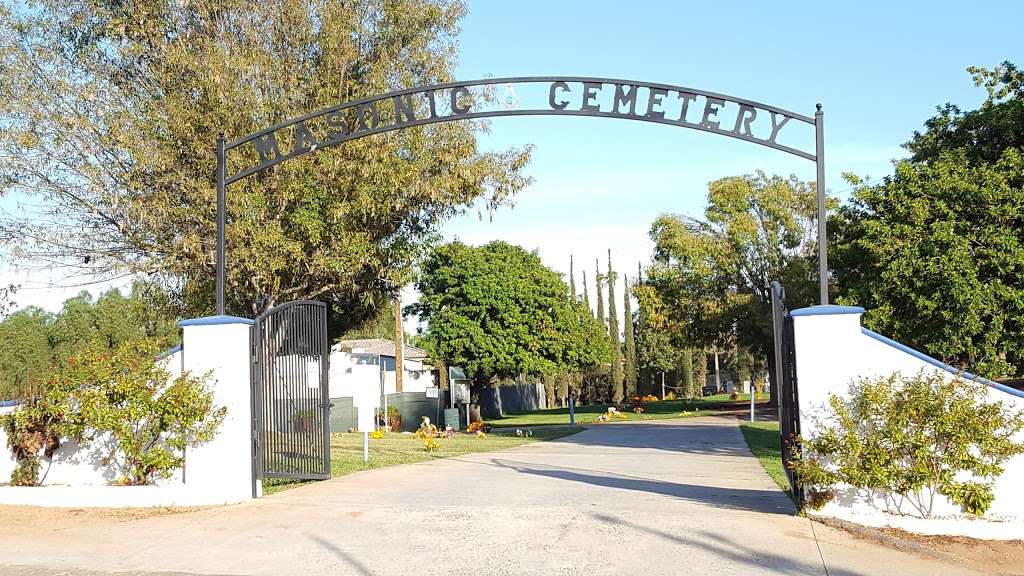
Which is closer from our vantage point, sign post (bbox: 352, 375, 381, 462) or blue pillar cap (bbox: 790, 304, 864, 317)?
blue pillar cap (bbox: 790, 304, 864, 317)

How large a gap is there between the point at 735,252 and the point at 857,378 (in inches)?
1228

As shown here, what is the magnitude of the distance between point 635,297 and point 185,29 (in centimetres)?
2532

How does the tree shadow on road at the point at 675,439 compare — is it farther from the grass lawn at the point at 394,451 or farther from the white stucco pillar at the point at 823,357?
the white stucco pillar at the point at 823,357

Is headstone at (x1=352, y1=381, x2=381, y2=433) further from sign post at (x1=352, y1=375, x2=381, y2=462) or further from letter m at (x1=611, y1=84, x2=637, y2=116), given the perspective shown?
letter m at (x1=611, y1=84, x2=637, y2=116)

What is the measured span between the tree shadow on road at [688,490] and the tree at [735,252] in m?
25.5

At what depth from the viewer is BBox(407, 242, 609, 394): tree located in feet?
149

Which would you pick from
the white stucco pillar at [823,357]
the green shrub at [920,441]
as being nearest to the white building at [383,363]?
the white stucco pillar at [823,357]

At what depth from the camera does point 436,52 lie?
22906 millimetres

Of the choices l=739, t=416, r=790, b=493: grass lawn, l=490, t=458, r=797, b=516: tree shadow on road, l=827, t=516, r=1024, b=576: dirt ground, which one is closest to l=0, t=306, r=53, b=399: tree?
l=739, t=416, r=790, b=493: grass lawn

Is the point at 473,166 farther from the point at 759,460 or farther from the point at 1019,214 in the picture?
the point at 1019,214

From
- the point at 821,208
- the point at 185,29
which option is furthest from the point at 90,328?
the point at 821,208

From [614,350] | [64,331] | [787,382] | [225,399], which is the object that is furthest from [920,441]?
[64,331]

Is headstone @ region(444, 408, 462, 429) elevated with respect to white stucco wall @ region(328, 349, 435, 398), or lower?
lower

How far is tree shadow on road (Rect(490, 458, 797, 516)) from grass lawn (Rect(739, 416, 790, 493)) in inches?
19.5
